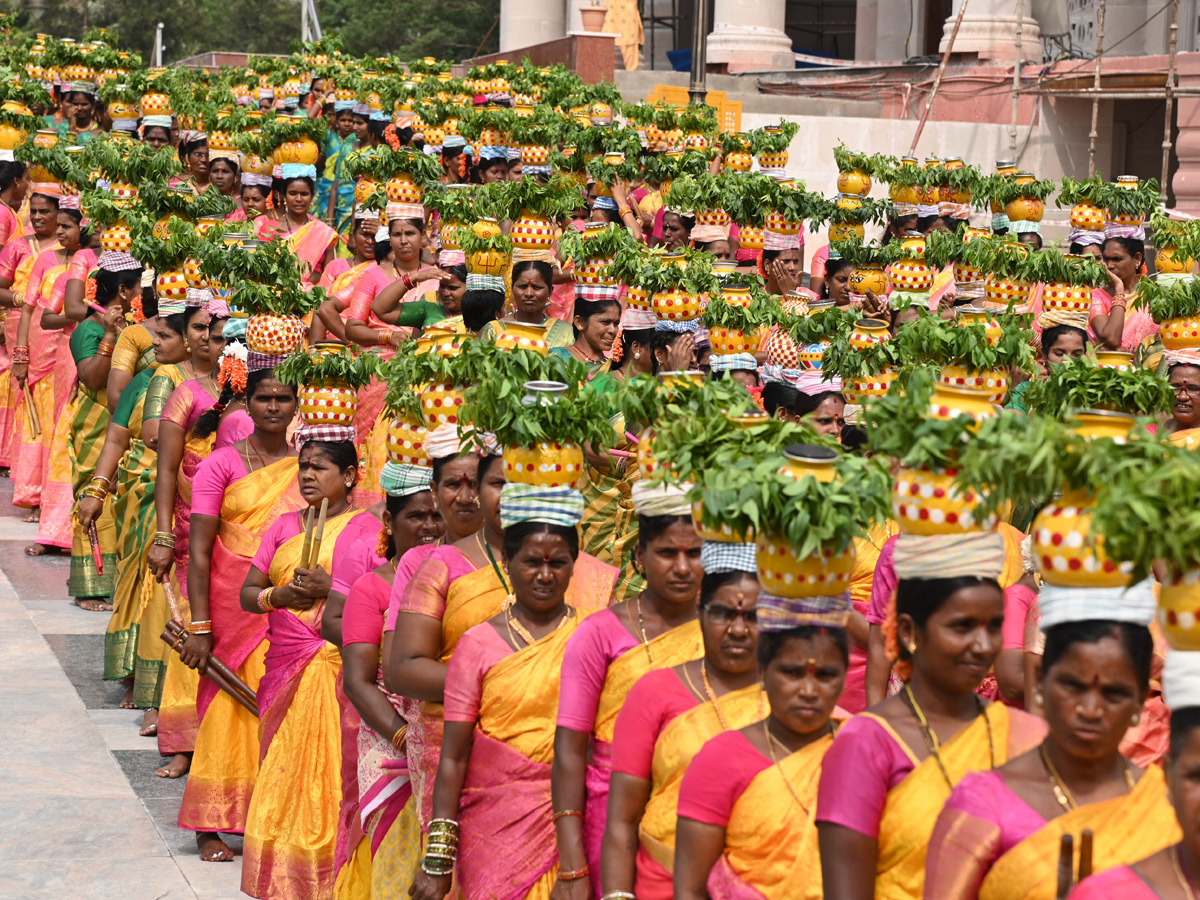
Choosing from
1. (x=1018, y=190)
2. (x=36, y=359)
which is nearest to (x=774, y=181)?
(x=1018, y=190)

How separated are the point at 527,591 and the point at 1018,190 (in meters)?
8.27

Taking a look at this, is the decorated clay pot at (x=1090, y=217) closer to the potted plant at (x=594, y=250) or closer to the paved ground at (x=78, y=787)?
the potted plant at (x=594, y=250)

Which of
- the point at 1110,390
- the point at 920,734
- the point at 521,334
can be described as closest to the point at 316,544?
the point at 521,334

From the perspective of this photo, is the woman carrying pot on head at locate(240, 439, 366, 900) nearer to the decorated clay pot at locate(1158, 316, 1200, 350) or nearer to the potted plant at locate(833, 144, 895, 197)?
the decorated clay pot at locate(1158, 316, 1200, 350)

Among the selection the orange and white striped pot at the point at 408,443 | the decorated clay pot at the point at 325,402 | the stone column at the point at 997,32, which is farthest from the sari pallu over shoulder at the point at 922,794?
the stone column at the point at 997,32

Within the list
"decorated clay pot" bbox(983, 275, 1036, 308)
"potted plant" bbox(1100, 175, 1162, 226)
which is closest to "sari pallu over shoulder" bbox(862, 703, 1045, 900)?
"decorated clay pot" bbox(983, 275, 1036, 308)

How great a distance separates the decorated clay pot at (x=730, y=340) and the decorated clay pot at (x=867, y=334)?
26.6 inches

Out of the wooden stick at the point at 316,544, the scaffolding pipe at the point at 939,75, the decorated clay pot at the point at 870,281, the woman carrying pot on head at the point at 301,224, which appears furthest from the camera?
the scaffolding pipe at the point at 939,75

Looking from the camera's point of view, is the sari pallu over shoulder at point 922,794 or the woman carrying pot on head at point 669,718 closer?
the sari pallu over shoulder at point 922,794

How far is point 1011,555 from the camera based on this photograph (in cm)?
533

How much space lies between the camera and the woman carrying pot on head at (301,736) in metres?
6.32

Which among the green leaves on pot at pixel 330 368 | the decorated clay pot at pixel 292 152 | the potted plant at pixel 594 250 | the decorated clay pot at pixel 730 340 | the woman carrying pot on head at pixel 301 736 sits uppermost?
the decorated clay pot at pixel 292 152

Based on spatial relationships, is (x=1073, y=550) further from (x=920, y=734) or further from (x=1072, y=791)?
(x=920, y=734)

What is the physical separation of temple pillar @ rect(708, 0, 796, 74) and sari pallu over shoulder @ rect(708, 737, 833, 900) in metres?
22.5
